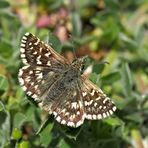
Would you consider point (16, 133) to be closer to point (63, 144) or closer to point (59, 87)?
point (63, 144)

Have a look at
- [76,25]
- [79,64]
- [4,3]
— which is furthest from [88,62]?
[76,25]

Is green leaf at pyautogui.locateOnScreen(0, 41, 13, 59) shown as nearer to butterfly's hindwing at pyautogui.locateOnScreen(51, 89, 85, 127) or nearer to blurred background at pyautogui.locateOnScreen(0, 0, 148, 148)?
blurred background at pyautogui.locateOnScreen(0, 0, 148, 148)

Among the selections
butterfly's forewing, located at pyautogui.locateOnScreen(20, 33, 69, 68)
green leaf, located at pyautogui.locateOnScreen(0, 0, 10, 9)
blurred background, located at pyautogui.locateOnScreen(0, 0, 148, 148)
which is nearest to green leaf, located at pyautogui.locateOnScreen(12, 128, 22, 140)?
blurred background, located at pyautogui.locateOnScreen(0, 0, 148, 148)

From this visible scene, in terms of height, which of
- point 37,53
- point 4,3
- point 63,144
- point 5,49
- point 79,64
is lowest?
point 63,144

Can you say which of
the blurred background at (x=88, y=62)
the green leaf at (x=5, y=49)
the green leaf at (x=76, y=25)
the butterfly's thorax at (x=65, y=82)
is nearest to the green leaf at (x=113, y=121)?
the blurred background at (x=88, y=62)

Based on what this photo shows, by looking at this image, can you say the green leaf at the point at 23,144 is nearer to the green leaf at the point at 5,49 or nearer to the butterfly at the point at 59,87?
the butterfly at the point at 59,87

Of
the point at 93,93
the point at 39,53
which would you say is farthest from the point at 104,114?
the point at 39,53
